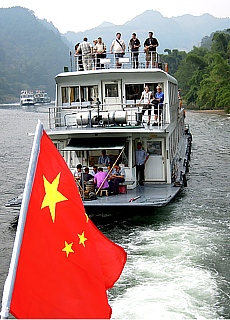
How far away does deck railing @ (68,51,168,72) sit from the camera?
741 inches

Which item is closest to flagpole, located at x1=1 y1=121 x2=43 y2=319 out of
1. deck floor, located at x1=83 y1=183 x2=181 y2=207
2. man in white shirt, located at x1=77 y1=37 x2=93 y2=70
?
deck floor, located at x1=83 y1=183 x2=181 y2=207

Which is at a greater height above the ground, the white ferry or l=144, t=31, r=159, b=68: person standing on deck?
l=144, t=31, r=159, b=68: person standing on deck

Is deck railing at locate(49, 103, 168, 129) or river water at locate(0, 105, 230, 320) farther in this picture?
deck railing at locate(49, 103, 168, 129)

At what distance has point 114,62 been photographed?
19.1 meters

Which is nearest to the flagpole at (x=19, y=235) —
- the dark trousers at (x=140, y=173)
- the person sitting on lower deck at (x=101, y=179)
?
the person sitting on lower deck at (x=101, y=179)

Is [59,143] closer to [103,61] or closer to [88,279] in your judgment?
[103,61]

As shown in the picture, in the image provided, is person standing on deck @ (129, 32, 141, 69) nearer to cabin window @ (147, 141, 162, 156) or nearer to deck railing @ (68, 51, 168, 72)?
deck railing @ (68, 51, 168, 72)

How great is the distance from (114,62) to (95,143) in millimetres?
4171

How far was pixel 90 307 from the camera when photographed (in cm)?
443

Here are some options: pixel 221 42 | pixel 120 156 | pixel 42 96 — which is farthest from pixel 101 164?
pixel 42 96

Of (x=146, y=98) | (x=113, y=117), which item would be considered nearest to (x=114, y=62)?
(x=146, y=98)

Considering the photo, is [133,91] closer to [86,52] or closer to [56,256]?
[86,52]

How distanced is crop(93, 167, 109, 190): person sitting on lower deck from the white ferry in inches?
10.9

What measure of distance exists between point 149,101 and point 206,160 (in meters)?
14.2
